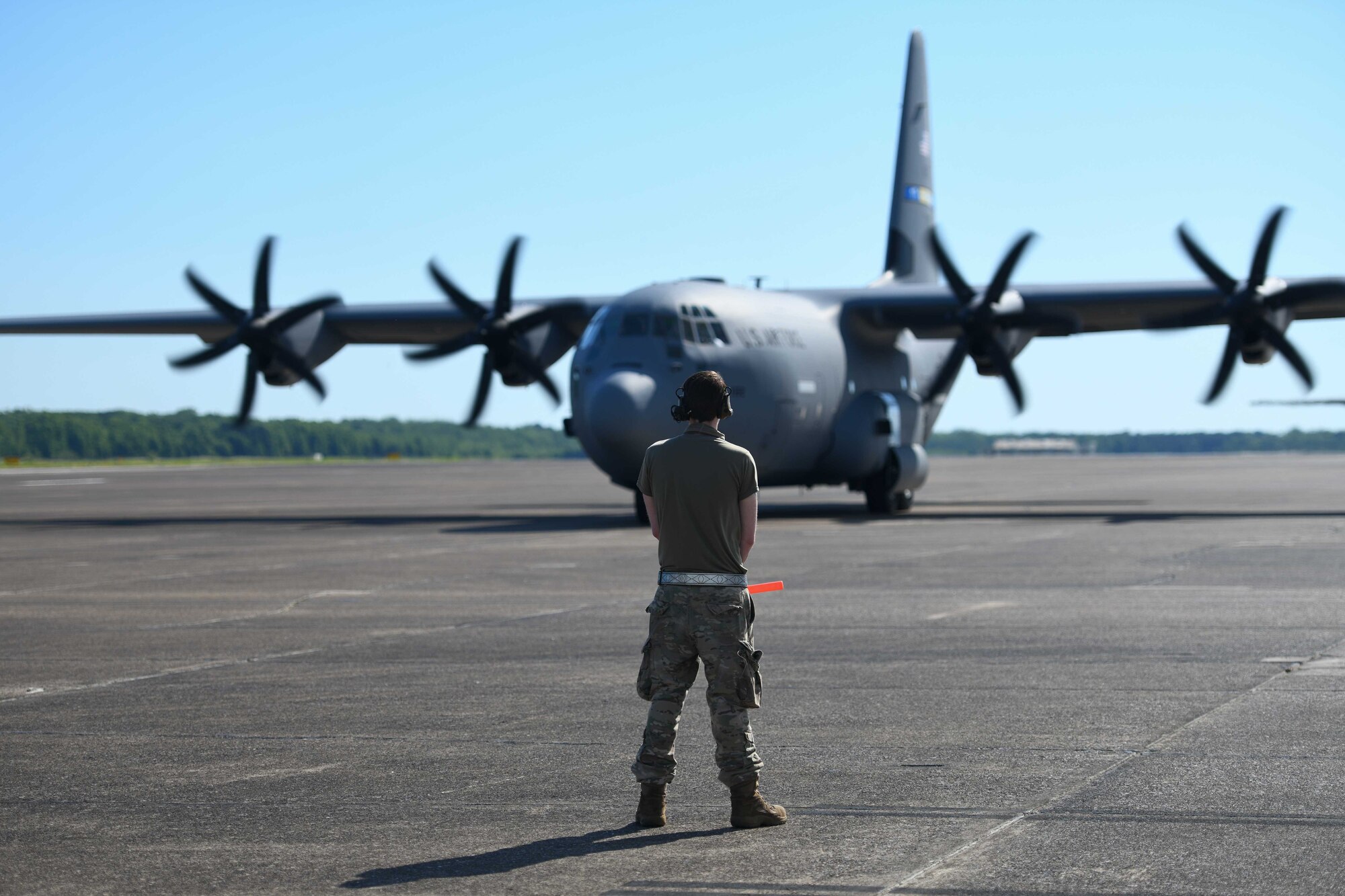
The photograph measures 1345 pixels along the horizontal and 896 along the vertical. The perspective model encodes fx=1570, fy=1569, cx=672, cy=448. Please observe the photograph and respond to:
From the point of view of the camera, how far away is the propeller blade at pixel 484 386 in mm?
31609

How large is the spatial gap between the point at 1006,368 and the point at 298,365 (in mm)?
14581

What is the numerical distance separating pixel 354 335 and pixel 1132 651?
89.2ft

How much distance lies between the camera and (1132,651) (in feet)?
36.3

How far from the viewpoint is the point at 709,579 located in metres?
6.31

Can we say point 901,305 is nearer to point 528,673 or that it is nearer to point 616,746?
point 528,673

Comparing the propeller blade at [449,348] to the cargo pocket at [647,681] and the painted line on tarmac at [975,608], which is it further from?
the cargo pocket at [647,681]

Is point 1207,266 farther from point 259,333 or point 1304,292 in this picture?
point 259,333

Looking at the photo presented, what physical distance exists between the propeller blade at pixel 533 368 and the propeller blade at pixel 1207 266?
12.6 m

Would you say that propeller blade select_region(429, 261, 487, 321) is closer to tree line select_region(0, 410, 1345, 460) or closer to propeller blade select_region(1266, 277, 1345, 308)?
propeller blade select_region(1266, 277, 1345, 308)

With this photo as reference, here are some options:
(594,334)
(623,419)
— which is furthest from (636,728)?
(594,334)

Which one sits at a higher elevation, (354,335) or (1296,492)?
(354,335)

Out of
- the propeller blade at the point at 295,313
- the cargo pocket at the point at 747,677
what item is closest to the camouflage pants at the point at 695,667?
the cargo pocket at the point at 747,677

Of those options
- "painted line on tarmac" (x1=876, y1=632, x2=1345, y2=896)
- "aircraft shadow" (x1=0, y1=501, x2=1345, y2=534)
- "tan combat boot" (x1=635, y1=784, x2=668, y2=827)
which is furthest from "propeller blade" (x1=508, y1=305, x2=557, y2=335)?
"tan combat boot" (x1=635, y1=784, x2=668, y2=827)

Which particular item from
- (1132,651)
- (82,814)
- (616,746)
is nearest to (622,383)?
(1132,651)
